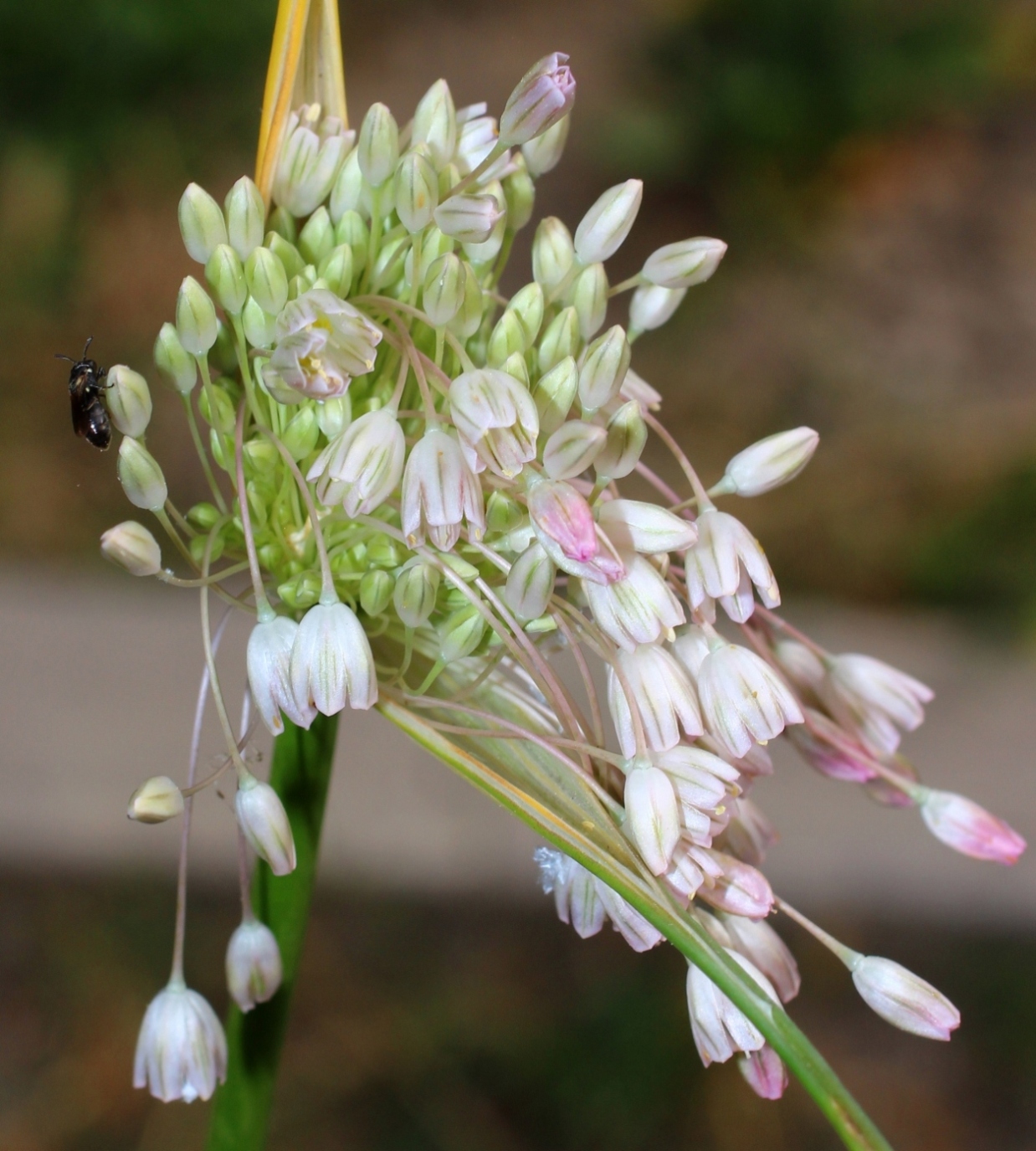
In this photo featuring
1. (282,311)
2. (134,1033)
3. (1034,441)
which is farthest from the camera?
(1034,441)

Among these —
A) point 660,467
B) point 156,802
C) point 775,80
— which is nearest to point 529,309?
point 156,802

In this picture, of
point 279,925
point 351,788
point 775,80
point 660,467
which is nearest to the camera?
point 279,925

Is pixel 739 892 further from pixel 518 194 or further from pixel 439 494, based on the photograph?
pixel 518 194

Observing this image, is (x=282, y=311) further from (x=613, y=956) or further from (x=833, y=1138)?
(x=833, y=1138)

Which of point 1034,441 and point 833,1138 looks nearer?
point 833,1138

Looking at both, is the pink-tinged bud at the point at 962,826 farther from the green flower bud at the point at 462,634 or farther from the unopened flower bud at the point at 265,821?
the unopened flower bud at the point at 265,821

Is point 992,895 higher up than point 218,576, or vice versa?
point 218,576

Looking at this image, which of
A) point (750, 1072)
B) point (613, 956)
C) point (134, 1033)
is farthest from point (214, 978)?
point (750, 1072)
